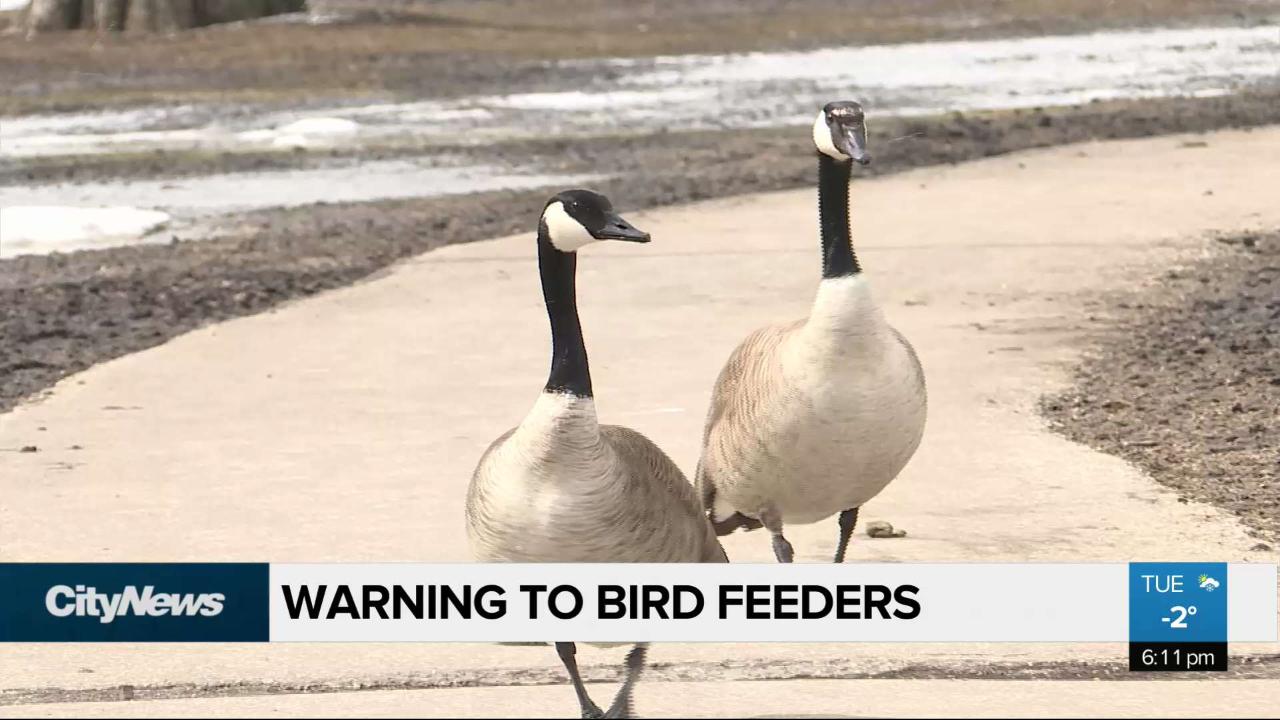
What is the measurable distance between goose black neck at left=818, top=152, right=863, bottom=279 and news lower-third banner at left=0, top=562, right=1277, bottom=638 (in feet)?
3.11

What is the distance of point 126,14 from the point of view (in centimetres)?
3859

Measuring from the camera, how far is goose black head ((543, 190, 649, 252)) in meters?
5.48

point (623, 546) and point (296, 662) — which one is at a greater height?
point (623, 546)

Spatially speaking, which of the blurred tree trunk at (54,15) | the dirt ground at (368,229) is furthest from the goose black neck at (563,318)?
the blurred tree trunk at (54,15)

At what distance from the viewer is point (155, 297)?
12.5 meters

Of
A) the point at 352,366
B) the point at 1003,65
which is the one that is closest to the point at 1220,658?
the point at 352,366

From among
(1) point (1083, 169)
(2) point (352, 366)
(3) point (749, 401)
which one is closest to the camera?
(3) point (749, 401)

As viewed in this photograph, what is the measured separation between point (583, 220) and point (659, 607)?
3.12 ft

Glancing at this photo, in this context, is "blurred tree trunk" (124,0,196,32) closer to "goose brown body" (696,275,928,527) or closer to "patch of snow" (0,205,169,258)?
"patch of snow" (0,205,169,258)

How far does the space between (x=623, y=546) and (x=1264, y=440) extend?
4188 millimetres

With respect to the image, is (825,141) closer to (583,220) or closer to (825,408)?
(825,408)

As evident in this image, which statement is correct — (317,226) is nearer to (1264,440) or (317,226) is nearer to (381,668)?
(1264,440)

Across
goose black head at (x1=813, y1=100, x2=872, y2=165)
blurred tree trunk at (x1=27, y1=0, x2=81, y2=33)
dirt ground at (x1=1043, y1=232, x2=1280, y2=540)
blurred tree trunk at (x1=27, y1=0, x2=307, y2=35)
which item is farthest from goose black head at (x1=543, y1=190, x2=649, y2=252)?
blurred tree trunk at (x1=27, y1=0, x2=81, y2=33)

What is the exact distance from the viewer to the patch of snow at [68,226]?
15.0 metres
